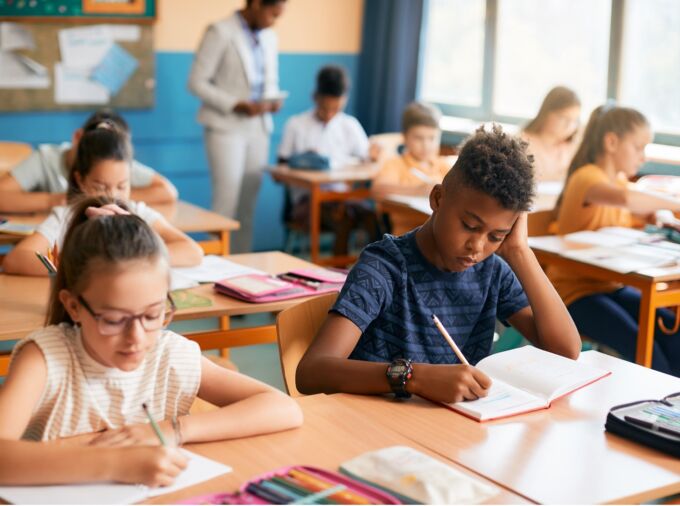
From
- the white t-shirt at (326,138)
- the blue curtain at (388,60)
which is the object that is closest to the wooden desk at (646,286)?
the white t-shirt at (326,138)

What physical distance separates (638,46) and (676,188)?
1342mm

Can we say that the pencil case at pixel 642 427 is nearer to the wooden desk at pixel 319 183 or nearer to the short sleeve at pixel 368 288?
the short sleeve at pixel 368 288

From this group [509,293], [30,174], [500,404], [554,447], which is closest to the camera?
[554,447]

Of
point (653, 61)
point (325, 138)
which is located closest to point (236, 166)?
point (325, 138)

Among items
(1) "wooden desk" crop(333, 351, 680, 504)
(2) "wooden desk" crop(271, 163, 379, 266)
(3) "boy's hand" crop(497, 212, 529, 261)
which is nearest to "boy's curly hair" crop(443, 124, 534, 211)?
(3) "boy's hand" crop(497, 212, 529, 261)

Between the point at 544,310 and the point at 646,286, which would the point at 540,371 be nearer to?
the point at 544,310

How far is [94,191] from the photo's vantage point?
2895 millimetres

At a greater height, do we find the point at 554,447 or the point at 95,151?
the point at 95,151

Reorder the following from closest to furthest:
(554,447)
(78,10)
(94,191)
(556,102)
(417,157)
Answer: (554,447)
(94,191)
(556,102)
(417,157)
(78,10)

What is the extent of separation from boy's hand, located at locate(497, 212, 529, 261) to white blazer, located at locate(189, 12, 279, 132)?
3.29 meters

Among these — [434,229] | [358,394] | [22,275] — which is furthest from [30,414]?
[22,275]

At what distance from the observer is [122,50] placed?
589 cm

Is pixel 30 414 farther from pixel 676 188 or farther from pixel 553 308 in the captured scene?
pixel 676 188

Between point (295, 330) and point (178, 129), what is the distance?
433 centimetres
